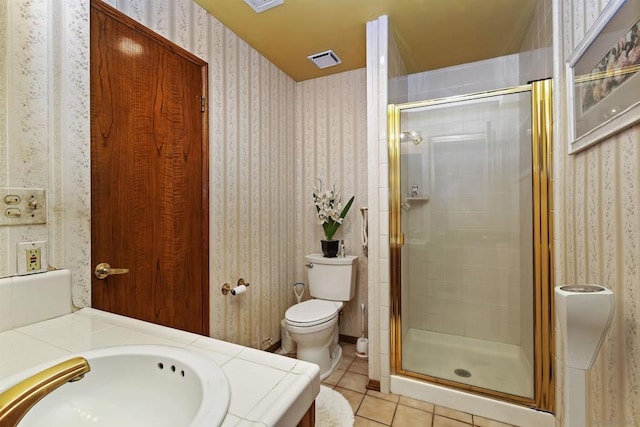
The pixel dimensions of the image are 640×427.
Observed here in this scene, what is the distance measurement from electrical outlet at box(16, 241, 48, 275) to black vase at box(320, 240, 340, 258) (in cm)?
164

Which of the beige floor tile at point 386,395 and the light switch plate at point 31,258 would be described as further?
the beige floor tile at point 386,395

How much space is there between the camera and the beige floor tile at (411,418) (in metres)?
1.50

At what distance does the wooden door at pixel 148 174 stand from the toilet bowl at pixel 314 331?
548 millimetres

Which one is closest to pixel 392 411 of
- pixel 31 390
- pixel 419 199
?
pixel 419 199

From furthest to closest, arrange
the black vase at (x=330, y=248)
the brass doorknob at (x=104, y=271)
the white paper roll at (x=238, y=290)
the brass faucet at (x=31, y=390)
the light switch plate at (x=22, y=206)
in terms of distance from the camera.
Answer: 1. the black vase at (x=330, y=248)
2. the white paper roll at (x=238, y=290)
3. the brass doorknob at (x=104, y=271)
4. the light switch plate at (x=22, y=206)
5. the brass faucet at (x=31, y=390)

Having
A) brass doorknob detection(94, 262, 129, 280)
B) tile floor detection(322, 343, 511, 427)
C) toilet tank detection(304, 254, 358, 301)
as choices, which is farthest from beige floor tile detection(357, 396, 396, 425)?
brass doorknob detection(94, 262, 129, 280)

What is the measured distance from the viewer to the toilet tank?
2.21 m

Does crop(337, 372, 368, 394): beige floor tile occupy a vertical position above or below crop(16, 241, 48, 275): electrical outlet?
below

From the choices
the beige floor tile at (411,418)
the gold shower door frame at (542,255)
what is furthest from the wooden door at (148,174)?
the gold shower door frame at (542,255)

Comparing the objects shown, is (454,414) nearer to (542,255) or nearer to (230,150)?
(542,255)

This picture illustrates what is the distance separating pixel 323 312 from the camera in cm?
198

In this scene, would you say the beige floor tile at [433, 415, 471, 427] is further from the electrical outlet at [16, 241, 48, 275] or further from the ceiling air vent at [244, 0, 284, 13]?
the ceiling air vent at [244, 0, 284, 13]

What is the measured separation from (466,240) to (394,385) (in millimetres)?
1091

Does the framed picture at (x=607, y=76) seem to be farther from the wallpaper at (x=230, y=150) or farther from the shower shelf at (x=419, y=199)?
the wallpaper at (x=230, y=150)
